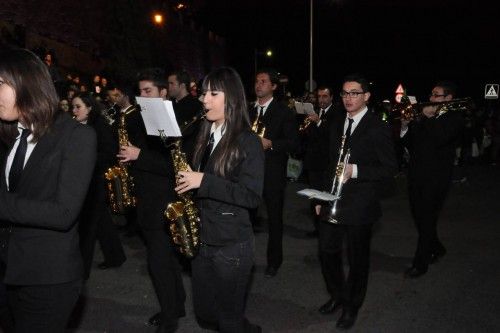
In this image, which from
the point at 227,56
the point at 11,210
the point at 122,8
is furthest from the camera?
the point at 227,56

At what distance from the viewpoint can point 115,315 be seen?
5375mm

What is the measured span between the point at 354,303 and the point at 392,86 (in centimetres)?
5856

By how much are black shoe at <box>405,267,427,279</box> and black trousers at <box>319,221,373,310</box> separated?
1576mm

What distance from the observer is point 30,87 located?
8.77 feet

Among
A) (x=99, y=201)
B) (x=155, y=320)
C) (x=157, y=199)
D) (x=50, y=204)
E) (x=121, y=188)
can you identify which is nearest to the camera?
(x=50, y=204)

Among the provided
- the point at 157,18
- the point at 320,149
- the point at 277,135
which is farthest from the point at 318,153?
the point at 157,18

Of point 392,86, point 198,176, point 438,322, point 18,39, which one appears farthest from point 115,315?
point 392,86

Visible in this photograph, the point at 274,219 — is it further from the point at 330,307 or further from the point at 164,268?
the point at 164,268

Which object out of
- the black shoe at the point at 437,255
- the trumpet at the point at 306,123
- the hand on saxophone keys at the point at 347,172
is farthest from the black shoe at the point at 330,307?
the trumpet at the point at 306,123

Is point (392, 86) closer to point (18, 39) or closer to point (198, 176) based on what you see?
point (18, 39)

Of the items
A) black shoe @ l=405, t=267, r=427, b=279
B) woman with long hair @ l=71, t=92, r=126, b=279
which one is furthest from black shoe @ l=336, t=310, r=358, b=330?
woman with long hair @ l=71, t=92, r=126, b=279

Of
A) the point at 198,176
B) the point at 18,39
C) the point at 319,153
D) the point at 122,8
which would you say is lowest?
the point at 319,153

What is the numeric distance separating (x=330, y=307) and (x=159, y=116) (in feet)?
8.65

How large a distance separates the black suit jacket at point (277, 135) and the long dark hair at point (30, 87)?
3.64m
